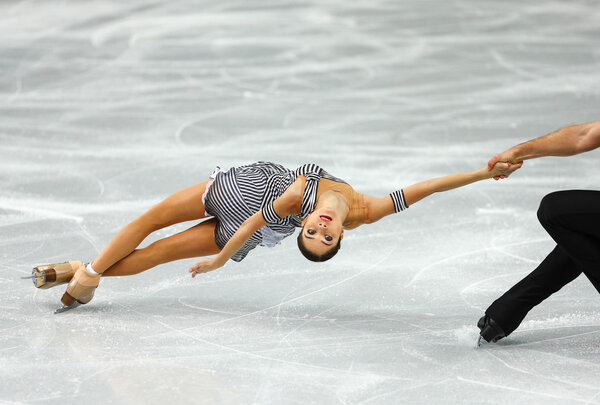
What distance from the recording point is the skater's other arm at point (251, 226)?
13.3ft

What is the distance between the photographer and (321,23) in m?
11.2

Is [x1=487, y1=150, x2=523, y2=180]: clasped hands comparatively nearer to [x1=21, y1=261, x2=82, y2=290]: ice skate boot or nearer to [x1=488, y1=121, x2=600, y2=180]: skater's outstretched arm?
[x1=488, y1=121, x2=600, y2=180]: skater's outstretched arm

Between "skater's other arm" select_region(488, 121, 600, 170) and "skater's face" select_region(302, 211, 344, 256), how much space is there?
92 cm

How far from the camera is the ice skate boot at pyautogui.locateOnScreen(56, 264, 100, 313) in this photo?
450cm

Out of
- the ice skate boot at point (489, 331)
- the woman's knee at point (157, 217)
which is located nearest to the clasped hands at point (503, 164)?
the ice skate boot at point (489, 331)

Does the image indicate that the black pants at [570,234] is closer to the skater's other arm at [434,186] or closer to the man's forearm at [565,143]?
the man's forearm at [565,143]

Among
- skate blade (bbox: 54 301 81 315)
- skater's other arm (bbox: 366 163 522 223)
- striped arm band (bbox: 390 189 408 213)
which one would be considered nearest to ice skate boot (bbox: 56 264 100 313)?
skate blade (bbox: 54 301 81 315)

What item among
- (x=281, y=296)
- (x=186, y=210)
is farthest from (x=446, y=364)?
(x=186, y=210)

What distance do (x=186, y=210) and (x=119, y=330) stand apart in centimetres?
74

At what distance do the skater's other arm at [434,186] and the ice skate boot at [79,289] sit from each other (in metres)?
1.60

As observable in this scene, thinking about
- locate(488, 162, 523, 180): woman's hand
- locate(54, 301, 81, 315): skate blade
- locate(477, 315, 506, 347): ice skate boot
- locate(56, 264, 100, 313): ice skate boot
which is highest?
locate(488, 162, 523, 180): woman's hand

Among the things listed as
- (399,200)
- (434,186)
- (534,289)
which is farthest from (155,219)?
(534,289)

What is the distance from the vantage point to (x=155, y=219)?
14.8 feet

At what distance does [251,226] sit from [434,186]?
0.96 metres
